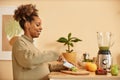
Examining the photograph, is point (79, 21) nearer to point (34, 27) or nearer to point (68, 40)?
Result: point (68, 40)

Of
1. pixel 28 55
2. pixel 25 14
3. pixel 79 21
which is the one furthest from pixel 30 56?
pixel 79 21

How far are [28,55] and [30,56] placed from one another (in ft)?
0.07

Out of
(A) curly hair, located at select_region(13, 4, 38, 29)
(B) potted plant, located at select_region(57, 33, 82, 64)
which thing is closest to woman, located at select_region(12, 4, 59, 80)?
(A) curly hair, located at select_region(13, 4, 38, 29)

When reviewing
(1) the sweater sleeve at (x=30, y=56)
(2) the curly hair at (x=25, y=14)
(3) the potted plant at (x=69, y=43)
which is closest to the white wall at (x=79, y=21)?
(3) the potted plant at (x=69, y=43)

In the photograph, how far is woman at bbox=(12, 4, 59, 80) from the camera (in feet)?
5.22

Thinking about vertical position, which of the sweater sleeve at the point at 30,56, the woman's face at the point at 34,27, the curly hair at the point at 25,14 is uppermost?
the curly hair at the point at 25,14

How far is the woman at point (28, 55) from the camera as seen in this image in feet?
5.22

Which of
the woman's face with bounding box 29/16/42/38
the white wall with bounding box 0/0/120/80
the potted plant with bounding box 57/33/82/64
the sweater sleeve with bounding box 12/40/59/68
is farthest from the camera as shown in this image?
the white wall with bounding box 0/0/120/80

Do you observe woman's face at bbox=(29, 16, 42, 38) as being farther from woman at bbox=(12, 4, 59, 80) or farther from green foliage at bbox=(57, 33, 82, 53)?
green foliage at bbox=(57, 33, 82, 53)

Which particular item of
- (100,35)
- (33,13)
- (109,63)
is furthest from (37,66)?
(100,35)

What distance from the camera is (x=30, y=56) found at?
1.57 meters

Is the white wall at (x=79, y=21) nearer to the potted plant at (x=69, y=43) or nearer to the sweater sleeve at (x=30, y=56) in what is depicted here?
the potted plant at (x=69, y=43)

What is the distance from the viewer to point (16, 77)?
1729mm

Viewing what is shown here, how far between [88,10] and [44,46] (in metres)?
0.62
